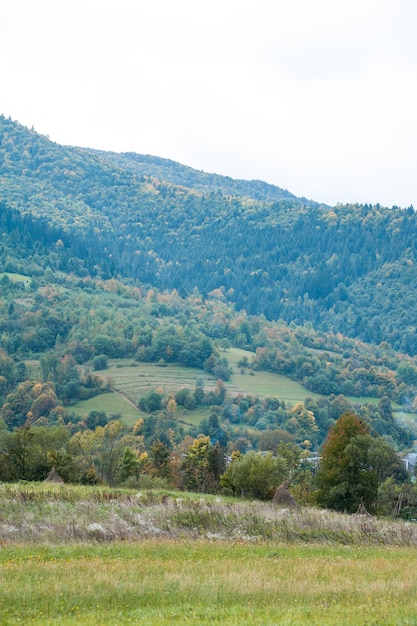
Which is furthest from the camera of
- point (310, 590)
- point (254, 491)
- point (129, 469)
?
point (129, 469)

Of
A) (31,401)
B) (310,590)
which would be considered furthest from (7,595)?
(31,401)

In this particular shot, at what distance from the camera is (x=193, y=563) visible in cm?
2627

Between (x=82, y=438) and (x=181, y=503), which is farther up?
(x=181, y=503)

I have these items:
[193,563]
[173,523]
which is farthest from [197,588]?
[173,523]

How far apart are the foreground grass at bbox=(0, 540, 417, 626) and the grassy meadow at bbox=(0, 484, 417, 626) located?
0.04 meters

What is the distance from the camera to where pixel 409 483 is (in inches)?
4131

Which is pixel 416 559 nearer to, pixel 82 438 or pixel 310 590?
pixel 310 590

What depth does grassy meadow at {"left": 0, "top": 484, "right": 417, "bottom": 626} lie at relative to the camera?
65.1ft

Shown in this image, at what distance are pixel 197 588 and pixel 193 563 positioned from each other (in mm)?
4107

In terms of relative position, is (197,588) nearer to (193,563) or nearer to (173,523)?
(193,563)

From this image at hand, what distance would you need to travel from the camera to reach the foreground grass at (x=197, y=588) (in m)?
19.2

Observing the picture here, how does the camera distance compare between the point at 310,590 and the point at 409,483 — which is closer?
the point at 310,590

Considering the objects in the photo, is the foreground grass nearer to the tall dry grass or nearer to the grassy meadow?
the grassy meadow

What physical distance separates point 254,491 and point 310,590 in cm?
3792
